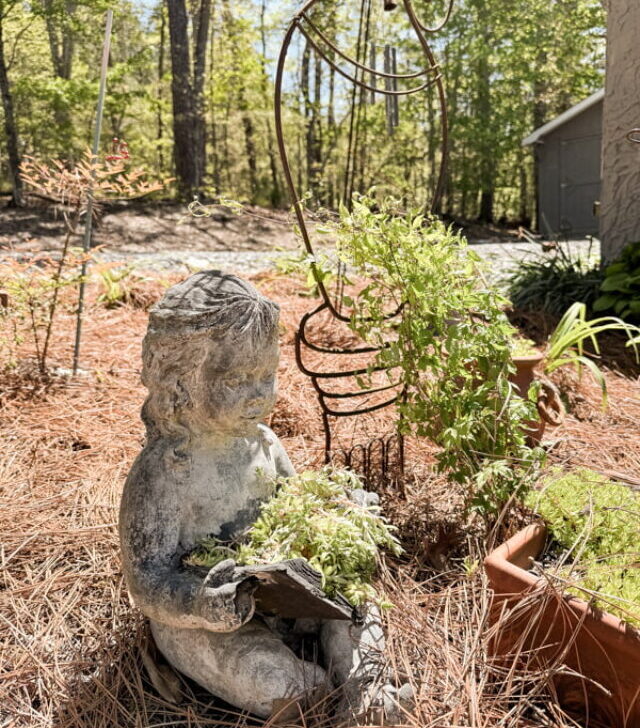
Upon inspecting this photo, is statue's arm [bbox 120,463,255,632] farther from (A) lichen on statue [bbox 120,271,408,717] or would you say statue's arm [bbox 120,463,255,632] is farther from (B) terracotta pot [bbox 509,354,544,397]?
(B) terracotta pot [bbox 509,354,544,397]

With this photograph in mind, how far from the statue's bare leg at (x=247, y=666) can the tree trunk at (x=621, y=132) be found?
5556 mm

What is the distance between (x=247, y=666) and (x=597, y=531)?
124cm

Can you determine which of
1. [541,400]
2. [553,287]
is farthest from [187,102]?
[541,400]

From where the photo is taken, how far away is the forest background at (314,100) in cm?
1438

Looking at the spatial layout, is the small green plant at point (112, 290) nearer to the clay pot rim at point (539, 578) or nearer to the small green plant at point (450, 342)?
the small green plant at point (450, 342)

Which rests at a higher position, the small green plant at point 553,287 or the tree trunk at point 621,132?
the tree trunk at point 621,132

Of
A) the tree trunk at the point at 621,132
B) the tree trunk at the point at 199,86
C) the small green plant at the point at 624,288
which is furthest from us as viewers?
the tree trunk at the point at 199,86

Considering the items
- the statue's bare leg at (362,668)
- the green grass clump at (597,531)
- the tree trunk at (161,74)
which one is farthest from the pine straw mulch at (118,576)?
the tree trunk at (161,74)

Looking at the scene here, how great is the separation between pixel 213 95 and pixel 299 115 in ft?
7.52

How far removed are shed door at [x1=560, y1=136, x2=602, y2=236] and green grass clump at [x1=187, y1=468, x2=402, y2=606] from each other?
14.8 metres

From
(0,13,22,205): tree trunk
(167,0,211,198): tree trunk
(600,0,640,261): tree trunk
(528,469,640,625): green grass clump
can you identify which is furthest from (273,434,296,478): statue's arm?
(167,0,211,198): tree trunk

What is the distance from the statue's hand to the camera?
4.45 feet

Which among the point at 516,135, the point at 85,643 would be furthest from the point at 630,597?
the point at 516,135

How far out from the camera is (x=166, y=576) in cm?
147
